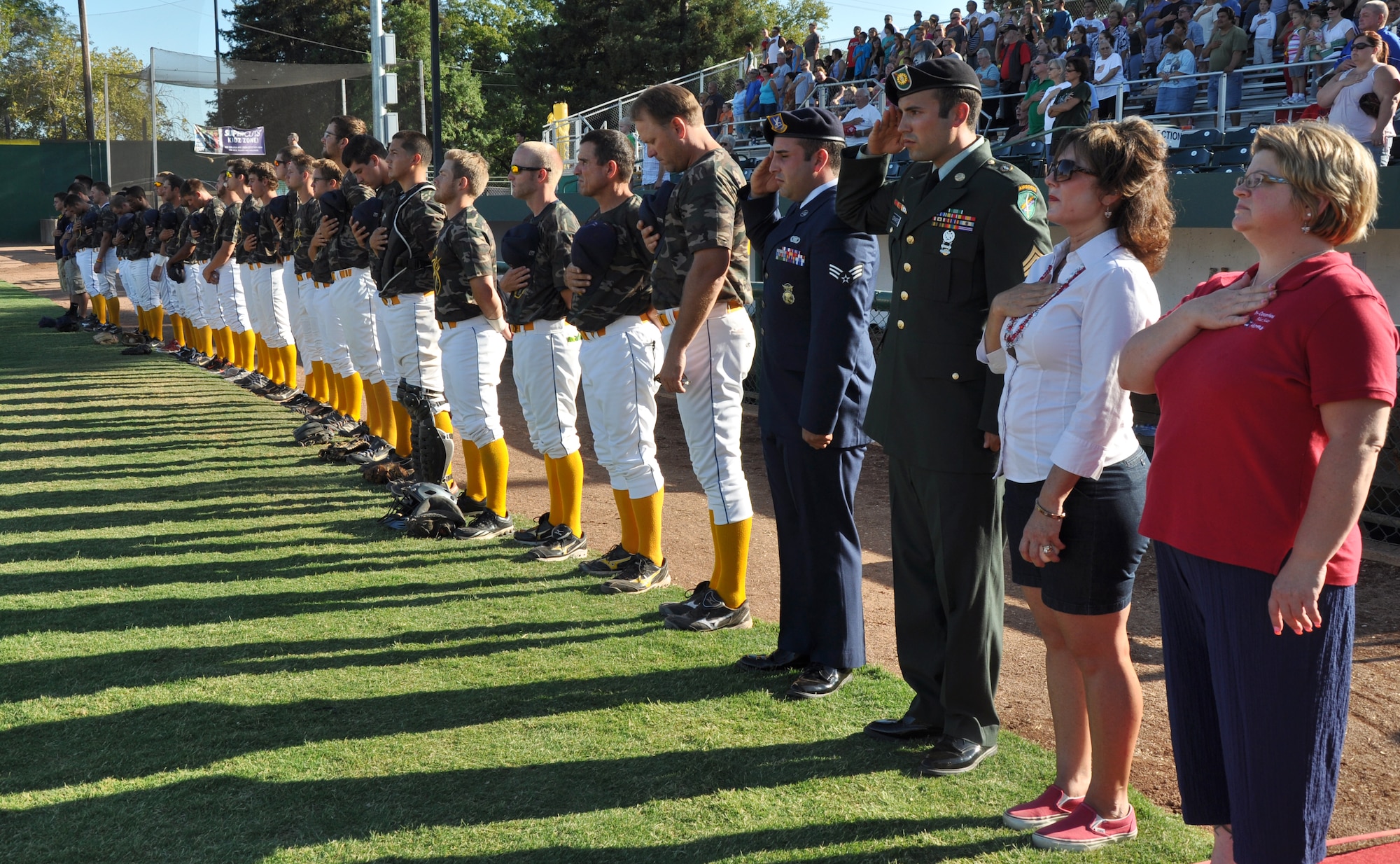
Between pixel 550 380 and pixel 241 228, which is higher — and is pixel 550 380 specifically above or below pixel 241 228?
below

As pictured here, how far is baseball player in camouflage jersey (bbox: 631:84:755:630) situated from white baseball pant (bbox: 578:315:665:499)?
0.45m

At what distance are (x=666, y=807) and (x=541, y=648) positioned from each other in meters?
1.53

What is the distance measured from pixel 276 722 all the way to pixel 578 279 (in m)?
2.46

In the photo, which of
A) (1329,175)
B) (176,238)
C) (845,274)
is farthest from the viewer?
(176,238)

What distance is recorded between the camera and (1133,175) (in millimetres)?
2707

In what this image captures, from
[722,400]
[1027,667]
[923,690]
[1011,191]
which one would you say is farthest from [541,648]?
[1011,191]

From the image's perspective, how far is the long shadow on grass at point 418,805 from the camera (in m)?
3.07

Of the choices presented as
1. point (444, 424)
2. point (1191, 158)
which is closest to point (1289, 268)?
point (444, 424)

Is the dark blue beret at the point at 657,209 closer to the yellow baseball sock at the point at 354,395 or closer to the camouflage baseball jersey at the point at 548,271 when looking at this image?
the camouflage baseball jersey at the point at 548,271

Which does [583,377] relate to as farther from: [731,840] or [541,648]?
[731,840]

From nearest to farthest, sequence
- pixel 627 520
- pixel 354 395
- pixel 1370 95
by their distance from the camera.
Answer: pixel 627 520 < pixel 1370 95 < pixel 354 395

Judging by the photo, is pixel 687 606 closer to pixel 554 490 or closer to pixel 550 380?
pixel 554 490

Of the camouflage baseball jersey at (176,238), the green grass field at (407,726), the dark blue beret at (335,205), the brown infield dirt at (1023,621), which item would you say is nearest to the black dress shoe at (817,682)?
the green grass field at (407,726)

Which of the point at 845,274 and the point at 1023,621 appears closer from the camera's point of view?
the point at 845,274
